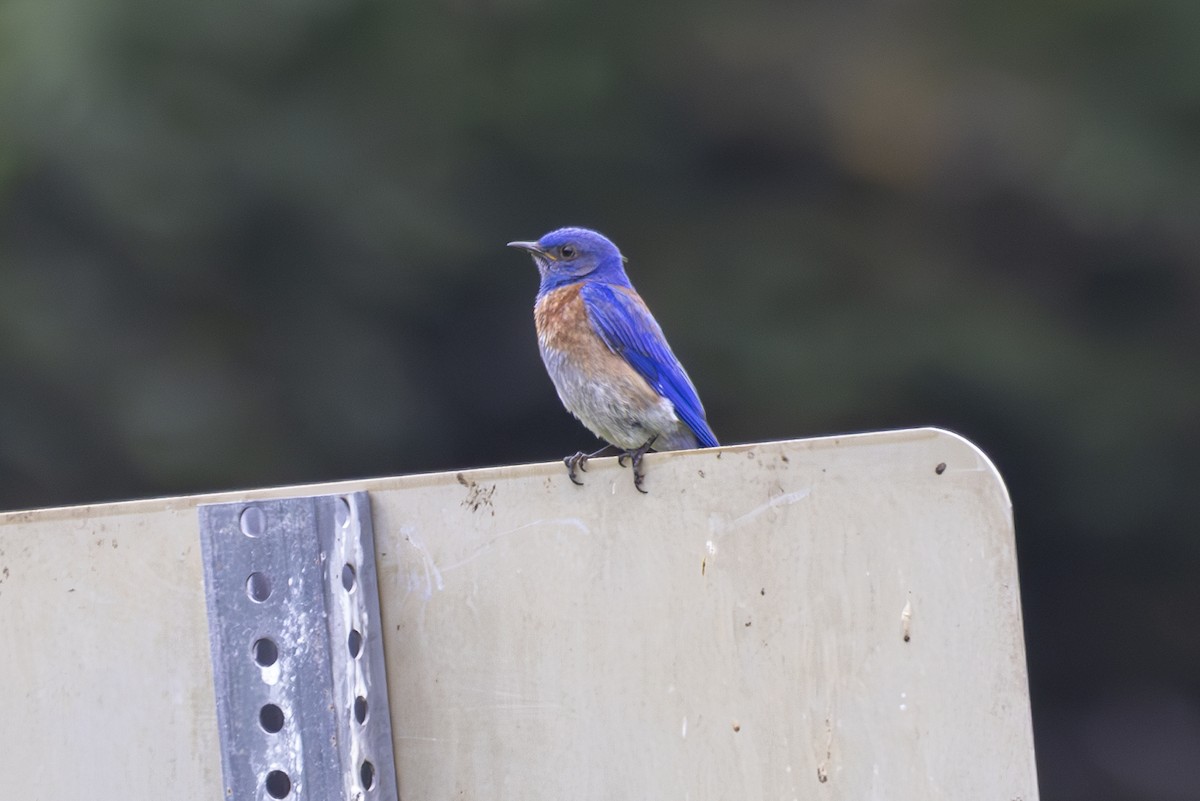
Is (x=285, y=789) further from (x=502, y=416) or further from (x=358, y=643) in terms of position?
(x=502, y=416)

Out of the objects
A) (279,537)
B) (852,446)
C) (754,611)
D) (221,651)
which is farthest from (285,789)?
(852,446)

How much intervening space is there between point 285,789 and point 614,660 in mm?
387

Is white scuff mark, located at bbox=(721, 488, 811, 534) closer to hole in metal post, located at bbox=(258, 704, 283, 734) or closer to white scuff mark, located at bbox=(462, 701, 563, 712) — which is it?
white scuff mark, located at bbox=(462, 701, 563, 712)

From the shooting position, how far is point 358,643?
1529mm

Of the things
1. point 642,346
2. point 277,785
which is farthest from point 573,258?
point 277,785

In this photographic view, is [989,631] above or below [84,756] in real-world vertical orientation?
above

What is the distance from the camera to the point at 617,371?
3236 mm

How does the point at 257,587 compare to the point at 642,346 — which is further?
the point at 642,346

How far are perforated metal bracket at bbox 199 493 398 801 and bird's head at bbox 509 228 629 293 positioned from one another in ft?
7.92

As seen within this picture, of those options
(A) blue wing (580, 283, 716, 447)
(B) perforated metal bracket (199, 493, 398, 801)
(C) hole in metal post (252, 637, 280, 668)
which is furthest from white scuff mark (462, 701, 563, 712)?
(A) blue wing (580, 283, 716, 447)

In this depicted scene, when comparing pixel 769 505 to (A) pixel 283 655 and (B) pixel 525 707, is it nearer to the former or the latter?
(B) pixel 525 707

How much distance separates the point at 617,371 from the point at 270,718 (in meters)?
1.89

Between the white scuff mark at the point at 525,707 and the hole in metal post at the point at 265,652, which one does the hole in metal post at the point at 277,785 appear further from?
the white scuff mark at the point at 525,707

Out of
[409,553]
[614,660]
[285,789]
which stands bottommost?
[285,789]
